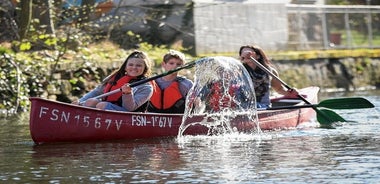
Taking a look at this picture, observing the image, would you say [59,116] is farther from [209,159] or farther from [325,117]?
[325,117]

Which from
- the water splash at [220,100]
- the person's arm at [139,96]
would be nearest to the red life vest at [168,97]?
the water splash at [220,100]

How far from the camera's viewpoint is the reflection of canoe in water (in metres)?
12.7

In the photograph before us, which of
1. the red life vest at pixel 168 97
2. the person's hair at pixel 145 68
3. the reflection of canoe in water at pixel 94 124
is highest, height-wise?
the person's hair at pixel 145 68

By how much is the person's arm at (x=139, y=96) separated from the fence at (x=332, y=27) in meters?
13.7

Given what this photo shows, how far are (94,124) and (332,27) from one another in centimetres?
1533

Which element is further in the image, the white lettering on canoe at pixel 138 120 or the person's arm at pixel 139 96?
the person's arm at pixel 139 96

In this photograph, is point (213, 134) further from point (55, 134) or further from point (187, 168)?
point (187, 168)

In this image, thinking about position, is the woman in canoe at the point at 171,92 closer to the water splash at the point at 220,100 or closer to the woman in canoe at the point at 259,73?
the water splash at the point at 220,100

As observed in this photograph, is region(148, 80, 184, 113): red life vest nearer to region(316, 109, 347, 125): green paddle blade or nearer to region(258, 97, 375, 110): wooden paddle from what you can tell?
region(258, 97, 375, 110): wooden paddle

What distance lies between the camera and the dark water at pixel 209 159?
9.77 m

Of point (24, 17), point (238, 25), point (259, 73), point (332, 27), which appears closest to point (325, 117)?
point (259, 73)

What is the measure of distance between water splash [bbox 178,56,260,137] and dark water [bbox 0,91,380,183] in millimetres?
383

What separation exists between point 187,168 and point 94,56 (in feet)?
37.7

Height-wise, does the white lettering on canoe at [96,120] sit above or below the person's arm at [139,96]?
below
